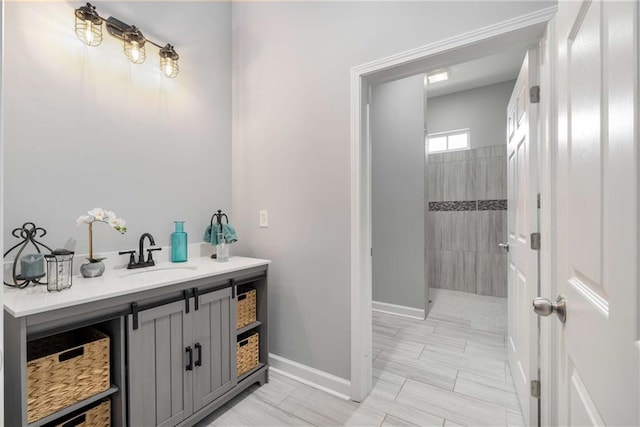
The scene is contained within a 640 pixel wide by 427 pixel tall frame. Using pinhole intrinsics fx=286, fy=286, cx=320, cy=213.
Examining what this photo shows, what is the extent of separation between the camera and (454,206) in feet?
14.5

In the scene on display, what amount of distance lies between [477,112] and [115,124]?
15.1ft

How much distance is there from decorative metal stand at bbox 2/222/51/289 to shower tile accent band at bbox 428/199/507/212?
178 inches

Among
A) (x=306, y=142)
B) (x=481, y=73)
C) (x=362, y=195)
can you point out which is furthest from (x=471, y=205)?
(x=306, y=142)

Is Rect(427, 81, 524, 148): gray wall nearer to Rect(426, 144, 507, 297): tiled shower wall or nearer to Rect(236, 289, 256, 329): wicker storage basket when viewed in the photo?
Rect(426, 144, 507, 297): tiled shower wall

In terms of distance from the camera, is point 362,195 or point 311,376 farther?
point 311,376

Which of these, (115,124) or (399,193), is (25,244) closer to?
(115,124)

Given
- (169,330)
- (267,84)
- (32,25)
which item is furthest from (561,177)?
(32,25)

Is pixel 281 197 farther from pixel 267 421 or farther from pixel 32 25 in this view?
pixel 32 25

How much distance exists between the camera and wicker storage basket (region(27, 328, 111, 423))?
1.09 m

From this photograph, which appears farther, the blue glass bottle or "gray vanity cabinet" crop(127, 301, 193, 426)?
the blue glass bottle

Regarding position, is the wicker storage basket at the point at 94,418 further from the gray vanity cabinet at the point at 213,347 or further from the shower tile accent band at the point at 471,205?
the shower tile accent band at the point at 471,205

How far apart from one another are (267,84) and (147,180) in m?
1.14

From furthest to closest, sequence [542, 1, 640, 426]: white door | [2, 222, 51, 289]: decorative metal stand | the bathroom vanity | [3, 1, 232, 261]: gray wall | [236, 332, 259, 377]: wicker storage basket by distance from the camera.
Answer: [236, 332, 259, 377]: wicker storage basket
[3, 1, 232, 261]: gray wall
[2, 222, 51, 289]: decorative metal stand
the bathroom vanity
[542, 1, 640, 426]: white door

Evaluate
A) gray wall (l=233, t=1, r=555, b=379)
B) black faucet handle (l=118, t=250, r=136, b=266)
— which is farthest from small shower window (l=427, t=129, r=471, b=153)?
black faucet handle (l=118, t=250, r=136, b=266)
